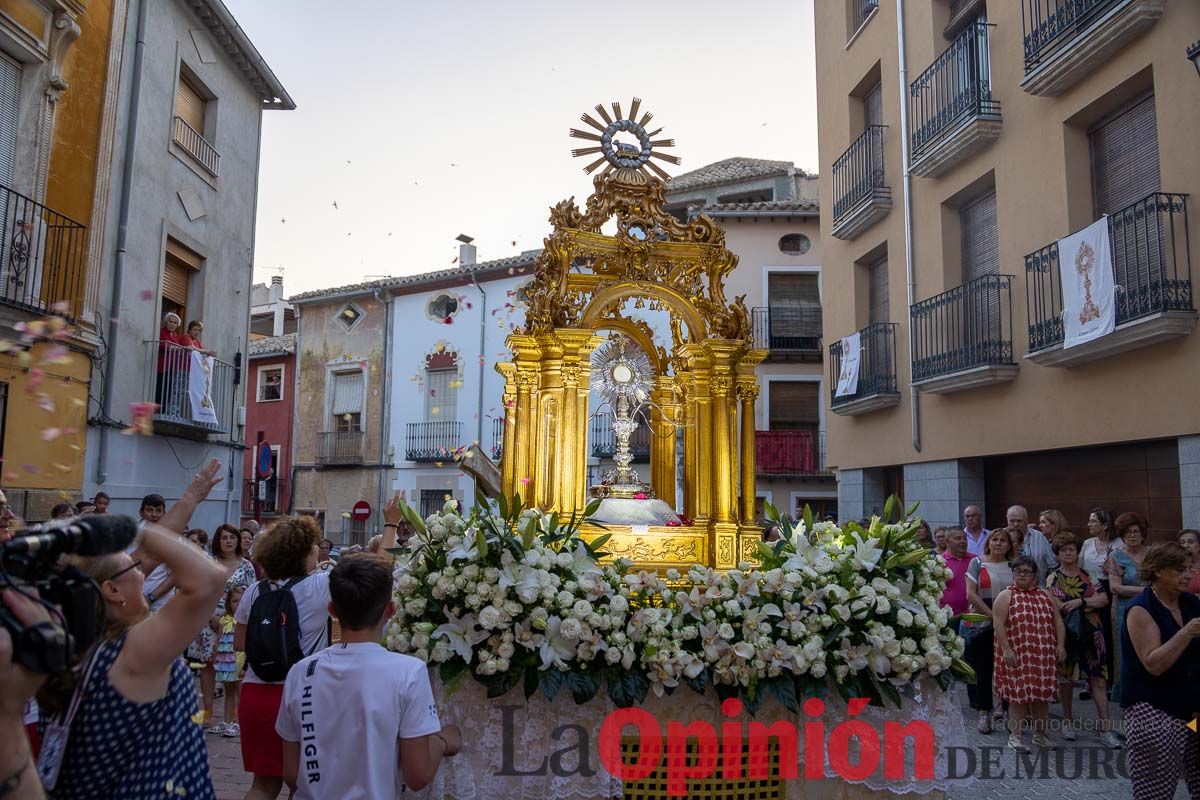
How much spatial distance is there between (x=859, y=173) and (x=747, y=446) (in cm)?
851

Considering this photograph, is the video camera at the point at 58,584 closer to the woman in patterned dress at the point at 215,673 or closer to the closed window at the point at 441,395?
the woman in patterned dress at the point at 215,673

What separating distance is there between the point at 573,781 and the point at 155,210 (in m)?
10.1

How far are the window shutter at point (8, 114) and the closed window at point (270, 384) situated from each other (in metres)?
17.1

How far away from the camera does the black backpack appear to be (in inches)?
150

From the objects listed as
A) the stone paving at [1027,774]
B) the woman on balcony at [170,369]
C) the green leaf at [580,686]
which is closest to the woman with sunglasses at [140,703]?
the green leaf at [580,686]

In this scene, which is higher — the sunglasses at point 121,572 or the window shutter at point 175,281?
the window shutter at point 175,281

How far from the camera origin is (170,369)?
37.3 ft

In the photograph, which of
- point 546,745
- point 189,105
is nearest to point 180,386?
point 189,105

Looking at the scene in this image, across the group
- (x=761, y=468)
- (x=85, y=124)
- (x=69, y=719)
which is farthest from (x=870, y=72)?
(x=69, y=719)

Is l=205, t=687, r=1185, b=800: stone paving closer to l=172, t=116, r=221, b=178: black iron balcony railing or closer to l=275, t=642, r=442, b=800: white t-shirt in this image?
l=275, t=642, r=442, b=800: white t-shirt

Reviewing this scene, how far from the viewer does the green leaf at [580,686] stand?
150 inches

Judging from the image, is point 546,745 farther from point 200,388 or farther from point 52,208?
point 200,388

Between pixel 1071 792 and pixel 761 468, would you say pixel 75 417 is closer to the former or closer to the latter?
pixel 1071 792

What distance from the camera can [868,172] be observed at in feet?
43.2
